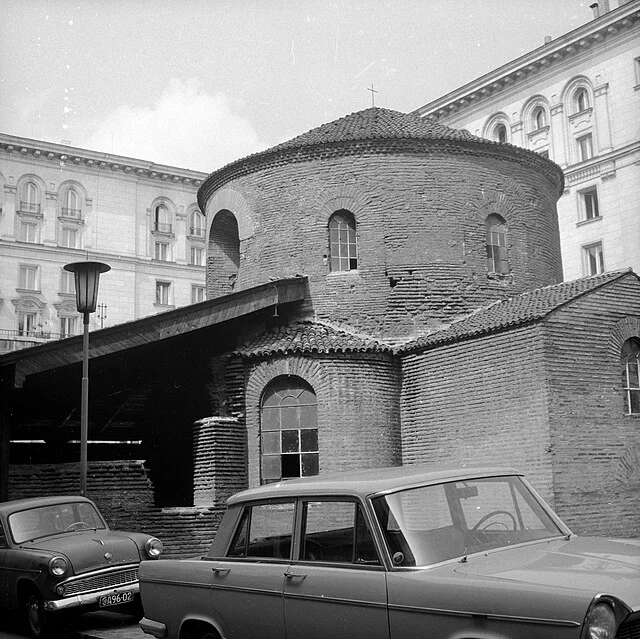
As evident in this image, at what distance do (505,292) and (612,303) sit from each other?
3.30m

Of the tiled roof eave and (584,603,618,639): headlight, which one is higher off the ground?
the tiled roof eave

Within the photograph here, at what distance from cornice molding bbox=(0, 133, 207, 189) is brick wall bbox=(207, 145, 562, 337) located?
92.3 ft

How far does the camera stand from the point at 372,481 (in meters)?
5.07

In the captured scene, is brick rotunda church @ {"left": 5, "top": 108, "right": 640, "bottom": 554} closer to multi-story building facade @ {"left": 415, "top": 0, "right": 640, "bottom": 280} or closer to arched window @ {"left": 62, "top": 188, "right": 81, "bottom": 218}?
multi-story building facade @ {"left": 415, "top": 0, "right": 640, "bottom": 280}

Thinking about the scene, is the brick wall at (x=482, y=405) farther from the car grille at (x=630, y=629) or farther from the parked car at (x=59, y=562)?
the car grille at (x=630, y=629)

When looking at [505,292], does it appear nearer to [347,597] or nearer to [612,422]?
[612,422]

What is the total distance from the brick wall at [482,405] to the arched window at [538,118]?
23795 mm

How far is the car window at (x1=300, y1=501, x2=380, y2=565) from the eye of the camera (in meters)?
4.89

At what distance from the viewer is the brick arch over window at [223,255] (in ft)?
64.5

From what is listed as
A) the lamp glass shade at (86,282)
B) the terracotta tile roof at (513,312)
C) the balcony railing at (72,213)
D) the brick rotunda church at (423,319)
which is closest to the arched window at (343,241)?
the brick rotunda church at (423,319)

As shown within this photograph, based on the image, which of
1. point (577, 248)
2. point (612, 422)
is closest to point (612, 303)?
point (612, 422)

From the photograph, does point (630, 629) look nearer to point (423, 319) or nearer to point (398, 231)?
point (423, 319)

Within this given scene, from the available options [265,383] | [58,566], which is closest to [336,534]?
[58,566]

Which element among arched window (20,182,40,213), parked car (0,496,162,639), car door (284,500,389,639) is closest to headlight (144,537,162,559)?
parked car (0,496,162,639)
